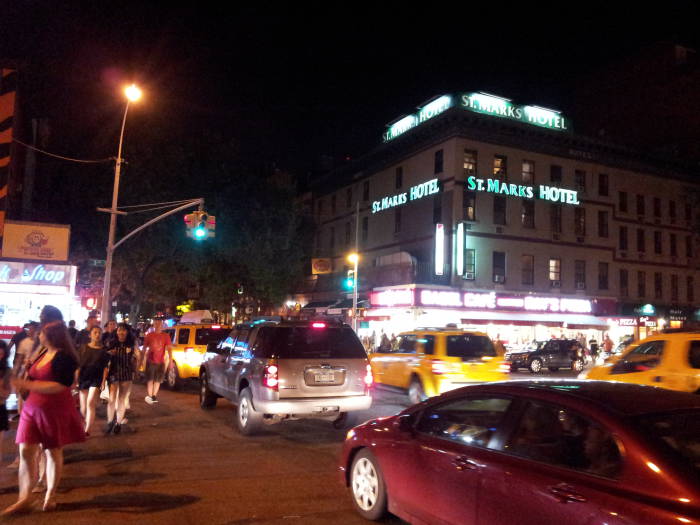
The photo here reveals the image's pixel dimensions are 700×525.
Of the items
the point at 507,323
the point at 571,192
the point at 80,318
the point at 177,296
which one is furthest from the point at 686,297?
the point at 80,318

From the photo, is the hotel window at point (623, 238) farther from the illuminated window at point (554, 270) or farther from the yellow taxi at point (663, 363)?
the yellow taxi at point (663, 363)

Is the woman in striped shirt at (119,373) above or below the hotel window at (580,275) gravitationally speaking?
below

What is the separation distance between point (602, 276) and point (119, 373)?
3553 cm

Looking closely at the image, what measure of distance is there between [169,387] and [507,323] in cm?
2322

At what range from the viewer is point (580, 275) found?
38156 millimetres

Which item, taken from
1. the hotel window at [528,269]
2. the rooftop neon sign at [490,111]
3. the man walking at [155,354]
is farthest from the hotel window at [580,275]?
the man walking at [155,354]

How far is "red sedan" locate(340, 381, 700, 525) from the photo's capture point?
321cm

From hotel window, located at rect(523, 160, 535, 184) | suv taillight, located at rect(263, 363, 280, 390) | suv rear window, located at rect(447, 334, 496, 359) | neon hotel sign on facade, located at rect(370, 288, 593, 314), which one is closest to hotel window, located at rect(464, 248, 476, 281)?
neon hotel sign on facade, located at rect(370, 288, 593, 314)

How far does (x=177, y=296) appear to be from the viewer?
144 ft

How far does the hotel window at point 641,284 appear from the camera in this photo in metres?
40.5

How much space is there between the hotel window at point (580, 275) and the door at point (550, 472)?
3628 cm

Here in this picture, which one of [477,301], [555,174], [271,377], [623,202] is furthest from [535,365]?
[271,377]

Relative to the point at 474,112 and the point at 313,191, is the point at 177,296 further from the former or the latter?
the point at 474,112

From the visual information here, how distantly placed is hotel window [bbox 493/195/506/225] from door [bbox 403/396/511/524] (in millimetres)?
31420
